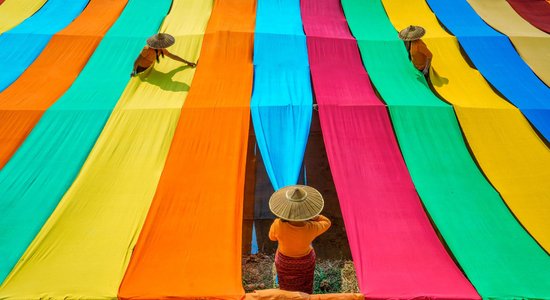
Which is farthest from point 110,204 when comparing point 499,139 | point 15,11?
point 15,11

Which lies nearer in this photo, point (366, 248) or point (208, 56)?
point (366, 248)

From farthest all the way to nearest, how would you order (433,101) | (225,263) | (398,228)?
(433,101), (398,228), (225,263)

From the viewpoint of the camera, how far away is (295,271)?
349 cm

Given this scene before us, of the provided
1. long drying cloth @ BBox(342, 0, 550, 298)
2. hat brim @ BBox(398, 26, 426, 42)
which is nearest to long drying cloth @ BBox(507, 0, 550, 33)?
hat brim @ BBox(398, 26, 426, 42)

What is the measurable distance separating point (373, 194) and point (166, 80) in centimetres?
350

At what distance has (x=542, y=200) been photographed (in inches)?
166

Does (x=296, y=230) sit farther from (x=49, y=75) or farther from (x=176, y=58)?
(x=49, y=75)

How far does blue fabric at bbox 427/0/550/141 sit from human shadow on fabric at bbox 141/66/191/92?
4.61 m

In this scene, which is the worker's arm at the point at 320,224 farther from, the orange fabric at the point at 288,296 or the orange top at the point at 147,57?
the orange top at the point at 147,57

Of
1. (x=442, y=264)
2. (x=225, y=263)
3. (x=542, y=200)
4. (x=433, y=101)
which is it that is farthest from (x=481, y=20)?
(x=225, y=263)

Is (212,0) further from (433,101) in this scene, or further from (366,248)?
(366,248)

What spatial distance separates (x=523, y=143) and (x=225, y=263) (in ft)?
12.7

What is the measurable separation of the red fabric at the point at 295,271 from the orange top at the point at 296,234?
0.16 feet

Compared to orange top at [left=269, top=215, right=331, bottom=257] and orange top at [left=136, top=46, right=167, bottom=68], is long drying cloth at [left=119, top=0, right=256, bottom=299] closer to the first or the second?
orange top at [left=269, top=215, right=331, bottom=257]
